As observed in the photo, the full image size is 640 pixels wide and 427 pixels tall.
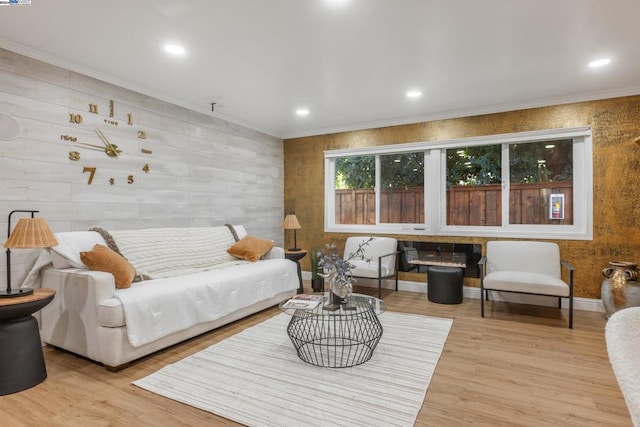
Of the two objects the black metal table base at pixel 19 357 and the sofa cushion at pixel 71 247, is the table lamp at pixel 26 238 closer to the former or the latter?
the black metal table base at pixel 19 357

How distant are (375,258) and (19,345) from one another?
149 inches

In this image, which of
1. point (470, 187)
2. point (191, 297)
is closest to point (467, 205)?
point (470, 187)

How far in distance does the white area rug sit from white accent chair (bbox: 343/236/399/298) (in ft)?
4.63

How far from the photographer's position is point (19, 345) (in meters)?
2.21

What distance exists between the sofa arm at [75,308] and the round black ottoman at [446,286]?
348 cm

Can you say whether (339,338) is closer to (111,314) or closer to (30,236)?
(111,314)

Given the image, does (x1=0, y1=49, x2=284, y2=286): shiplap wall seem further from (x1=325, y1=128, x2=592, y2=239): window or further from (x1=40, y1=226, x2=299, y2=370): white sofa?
(x1=325, y1=128, x2=592, y2=239): window

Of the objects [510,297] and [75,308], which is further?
[510,297]

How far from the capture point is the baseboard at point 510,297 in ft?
13.0

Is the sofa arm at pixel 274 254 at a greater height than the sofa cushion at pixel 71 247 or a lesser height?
lesser

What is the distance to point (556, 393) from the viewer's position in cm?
217

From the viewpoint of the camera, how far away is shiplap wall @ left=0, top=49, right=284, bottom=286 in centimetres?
281

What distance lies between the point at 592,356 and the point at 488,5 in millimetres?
2706

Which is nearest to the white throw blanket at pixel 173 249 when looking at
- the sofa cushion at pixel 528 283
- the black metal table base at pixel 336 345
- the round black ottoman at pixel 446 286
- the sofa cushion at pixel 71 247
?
the sofa cushion at pixel 71 247
